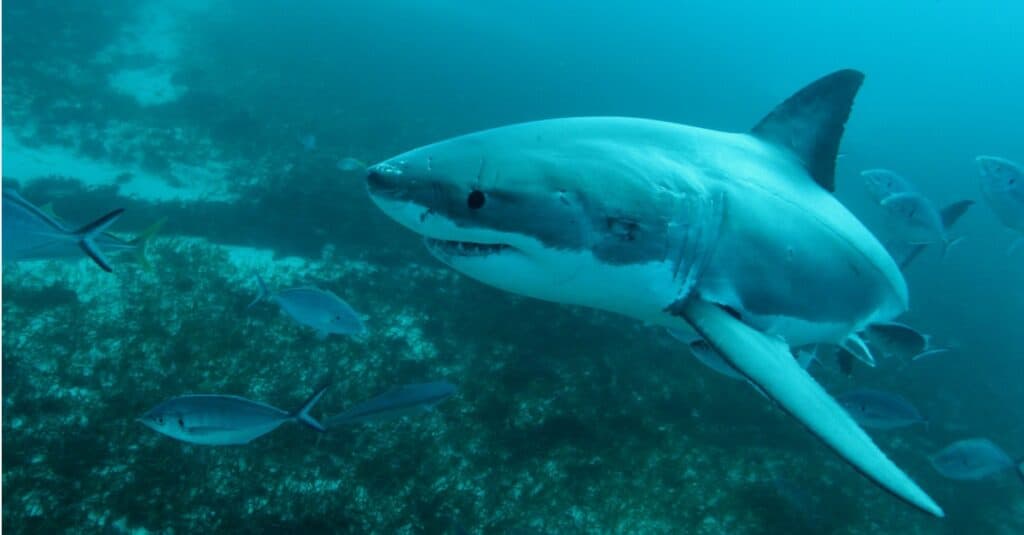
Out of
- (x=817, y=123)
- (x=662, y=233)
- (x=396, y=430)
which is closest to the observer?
(x=662, y=233)

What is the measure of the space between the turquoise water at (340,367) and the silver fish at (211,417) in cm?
131

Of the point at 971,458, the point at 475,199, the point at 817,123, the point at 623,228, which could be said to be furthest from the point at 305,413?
the point at 971,458

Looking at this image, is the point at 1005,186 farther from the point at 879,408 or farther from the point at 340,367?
the point at 340,367

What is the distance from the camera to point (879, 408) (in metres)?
5.04

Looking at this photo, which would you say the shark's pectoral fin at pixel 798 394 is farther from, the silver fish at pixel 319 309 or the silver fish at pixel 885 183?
the silver fish at pixel 885 183

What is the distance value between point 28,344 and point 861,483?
9.63 m

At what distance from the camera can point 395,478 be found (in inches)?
190

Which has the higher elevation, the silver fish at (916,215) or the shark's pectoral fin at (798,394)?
the shark's pectoral fin at (798,394)

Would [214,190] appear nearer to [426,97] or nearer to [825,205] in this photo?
[825,205]

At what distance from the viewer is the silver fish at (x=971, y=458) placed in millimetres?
5188

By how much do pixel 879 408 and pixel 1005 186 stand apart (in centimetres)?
415

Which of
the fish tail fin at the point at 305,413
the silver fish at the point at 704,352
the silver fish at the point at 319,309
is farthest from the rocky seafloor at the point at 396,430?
the silver fish at the point at 704,352

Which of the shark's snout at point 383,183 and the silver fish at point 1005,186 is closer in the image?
the shark's snout at point 383,183

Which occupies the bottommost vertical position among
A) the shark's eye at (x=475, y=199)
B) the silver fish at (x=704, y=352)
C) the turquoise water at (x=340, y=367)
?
the turquoise water at (x=340, y=367)
